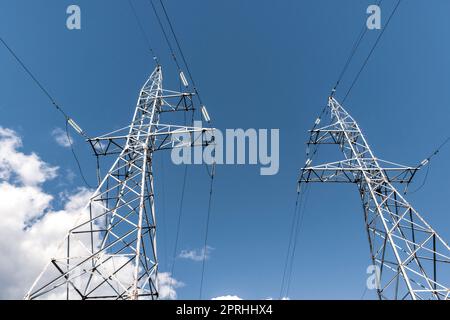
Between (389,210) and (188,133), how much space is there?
34.0ft

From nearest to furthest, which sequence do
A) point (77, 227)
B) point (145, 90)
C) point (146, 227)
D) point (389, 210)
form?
point (77, 227) → point (146, 227) → point (389, 210) → point (145, 90)

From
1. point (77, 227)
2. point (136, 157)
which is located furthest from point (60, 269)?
point (136, 157)

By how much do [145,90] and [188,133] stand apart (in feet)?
18.8

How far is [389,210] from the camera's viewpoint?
15.0 m
